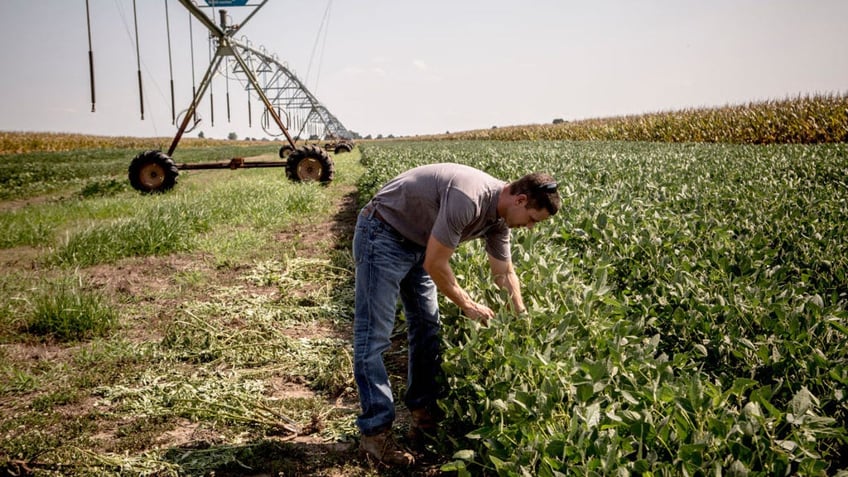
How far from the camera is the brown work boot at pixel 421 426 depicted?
11.2 feet

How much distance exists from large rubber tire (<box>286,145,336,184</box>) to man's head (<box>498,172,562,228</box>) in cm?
1192

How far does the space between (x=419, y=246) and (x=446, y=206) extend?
0.51m

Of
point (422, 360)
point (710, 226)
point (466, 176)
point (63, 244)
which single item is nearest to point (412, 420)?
point (422, 360)

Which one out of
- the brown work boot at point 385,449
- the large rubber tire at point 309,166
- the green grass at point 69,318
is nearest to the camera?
the brown work boot at point 385,449

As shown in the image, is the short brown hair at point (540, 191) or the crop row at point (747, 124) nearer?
the short brown hair at point (540, 191)

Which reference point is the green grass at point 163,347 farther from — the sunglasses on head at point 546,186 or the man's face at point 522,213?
the sunglasses on head at point 546,186

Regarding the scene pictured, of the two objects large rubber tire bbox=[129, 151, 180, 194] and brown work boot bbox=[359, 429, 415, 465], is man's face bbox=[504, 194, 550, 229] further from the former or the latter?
large rubber tire bbox=[129, 151, 180, 194]

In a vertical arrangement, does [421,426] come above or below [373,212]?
below

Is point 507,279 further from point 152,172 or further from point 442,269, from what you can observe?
point 152,172

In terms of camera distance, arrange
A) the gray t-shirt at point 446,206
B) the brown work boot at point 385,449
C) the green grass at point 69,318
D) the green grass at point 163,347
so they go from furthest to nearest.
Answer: the green grass at point 69,318
the green grass at point 163,347
the brown work boot at point 385,449
the gray t-shirt at point 446,206

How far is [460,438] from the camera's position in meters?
3.08

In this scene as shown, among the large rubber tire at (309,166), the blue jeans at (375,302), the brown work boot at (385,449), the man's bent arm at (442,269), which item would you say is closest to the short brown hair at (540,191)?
the man's bent arm at (442,269)

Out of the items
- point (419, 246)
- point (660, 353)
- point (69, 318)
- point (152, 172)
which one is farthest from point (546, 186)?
point (152, 172)

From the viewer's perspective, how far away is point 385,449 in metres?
3.12
